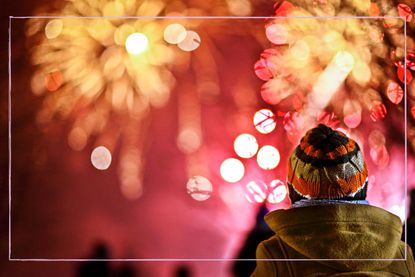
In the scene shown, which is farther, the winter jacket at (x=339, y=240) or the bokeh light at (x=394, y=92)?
the bokeh light at (x=394, y=92)

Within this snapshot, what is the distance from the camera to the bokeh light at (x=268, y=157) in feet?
5.04

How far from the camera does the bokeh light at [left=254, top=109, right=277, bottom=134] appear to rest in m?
1.54

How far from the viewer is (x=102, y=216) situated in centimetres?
156

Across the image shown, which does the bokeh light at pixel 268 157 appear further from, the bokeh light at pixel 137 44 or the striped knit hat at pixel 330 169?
the bokeh light at pixel 137 44

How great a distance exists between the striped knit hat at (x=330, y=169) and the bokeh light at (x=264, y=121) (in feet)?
0.40

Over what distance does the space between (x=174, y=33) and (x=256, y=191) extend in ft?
1.76

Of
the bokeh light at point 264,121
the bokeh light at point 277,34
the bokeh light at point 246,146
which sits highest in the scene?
the bokeh light at point 277,34

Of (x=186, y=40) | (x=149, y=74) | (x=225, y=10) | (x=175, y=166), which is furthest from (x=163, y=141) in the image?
(x=225, y=10)

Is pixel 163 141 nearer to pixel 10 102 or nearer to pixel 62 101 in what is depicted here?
pixel 62 101

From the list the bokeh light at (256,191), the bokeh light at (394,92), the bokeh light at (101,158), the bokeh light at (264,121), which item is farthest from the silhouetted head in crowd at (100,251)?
the bokeh light at (394,92)

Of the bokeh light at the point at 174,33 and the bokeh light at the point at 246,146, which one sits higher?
the bokeh light at the point at 174,33

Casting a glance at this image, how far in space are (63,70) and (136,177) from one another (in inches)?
15.5

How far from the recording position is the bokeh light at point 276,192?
5.03ft

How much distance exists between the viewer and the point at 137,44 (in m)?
→ 1.55
